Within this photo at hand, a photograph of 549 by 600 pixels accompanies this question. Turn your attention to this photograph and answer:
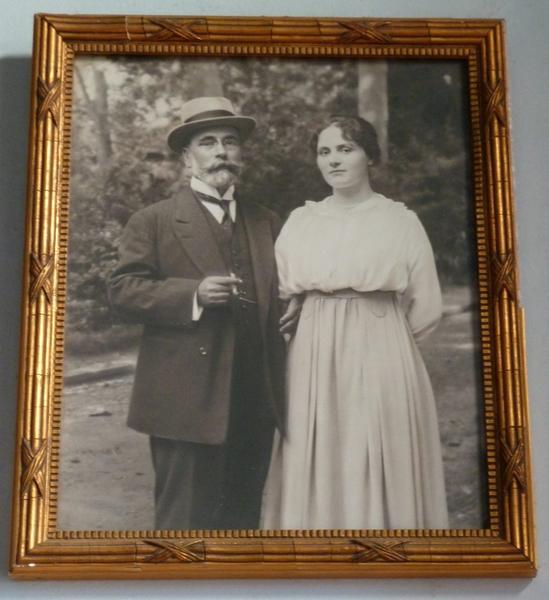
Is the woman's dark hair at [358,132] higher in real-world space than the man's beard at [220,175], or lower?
higher

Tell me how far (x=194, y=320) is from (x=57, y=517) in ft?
1.21

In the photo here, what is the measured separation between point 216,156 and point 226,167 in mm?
25

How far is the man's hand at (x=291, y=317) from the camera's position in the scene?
1.71 m

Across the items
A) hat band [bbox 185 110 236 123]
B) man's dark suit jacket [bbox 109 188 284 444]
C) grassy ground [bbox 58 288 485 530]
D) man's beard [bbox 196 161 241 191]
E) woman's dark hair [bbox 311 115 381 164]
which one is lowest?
grassy ground [bbox 58 288 485 530]

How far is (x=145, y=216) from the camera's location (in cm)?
175

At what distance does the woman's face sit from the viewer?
1775 mm

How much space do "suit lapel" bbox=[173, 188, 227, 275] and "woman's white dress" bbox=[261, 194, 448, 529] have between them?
107 mm

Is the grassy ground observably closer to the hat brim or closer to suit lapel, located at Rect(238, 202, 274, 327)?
suit lapel, located at Rect(238, 202, 274, 327)

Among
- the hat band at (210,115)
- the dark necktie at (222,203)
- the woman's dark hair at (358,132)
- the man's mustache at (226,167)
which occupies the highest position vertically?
the hat band at (210,115)

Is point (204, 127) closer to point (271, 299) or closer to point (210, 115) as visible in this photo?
point (210, 115)

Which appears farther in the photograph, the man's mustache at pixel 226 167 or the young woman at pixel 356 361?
the man's mustache at pixel 226 167

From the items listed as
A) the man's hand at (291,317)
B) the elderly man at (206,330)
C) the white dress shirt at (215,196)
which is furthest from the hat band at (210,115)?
the man's hand at (291,317)

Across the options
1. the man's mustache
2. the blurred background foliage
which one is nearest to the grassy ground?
the blurred background foliage

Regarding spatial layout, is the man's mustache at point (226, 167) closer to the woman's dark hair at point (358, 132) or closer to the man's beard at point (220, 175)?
the man's beard at point (220, 175)
